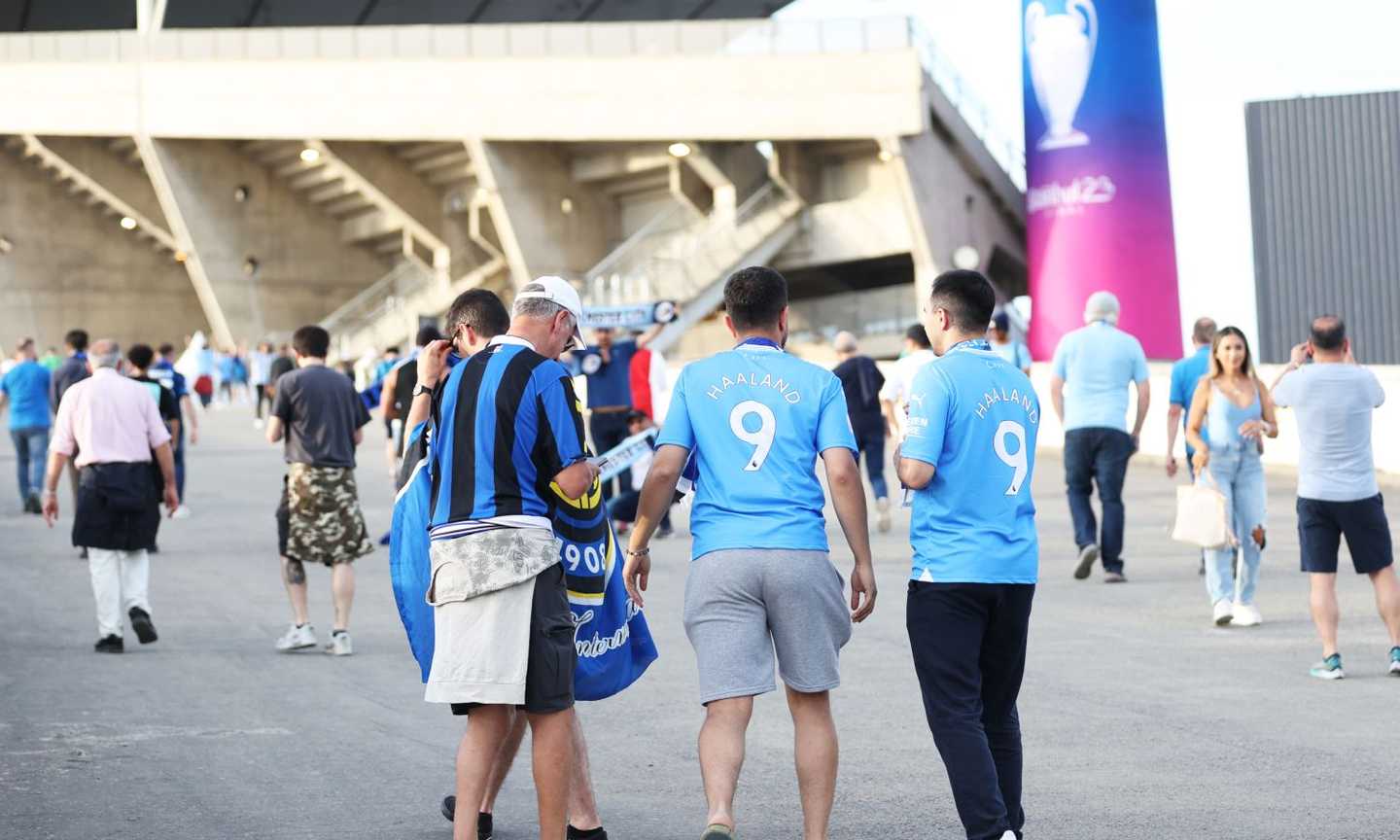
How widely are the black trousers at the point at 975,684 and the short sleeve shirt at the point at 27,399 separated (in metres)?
14.7

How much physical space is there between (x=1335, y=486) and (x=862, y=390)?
23.7 feet

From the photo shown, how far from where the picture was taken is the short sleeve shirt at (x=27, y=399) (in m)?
18.1

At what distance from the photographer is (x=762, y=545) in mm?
5266

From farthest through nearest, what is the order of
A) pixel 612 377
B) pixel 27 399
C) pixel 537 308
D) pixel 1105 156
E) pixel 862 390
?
pixel 1105 156
pixel 27 399
pixel 862 390
pixel 612 377
pixel 537 308

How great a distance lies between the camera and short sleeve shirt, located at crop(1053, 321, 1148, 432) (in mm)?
12312

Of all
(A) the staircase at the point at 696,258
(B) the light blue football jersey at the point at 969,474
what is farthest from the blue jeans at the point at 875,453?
(A) the staircase at the point at 696,258

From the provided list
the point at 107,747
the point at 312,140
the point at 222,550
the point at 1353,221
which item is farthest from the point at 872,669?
the point at 312,140

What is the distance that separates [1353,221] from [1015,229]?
42.3 feet

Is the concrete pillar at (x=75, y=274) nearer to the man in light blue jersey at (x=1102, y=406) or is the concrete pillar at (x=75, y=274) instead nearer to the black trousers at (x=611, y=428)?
the black trousers at (x=611, y=428)

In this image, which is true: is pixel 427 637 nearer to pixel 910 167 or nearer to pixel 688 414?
pixel 688 414

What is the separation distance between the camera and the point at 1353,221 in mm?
29156

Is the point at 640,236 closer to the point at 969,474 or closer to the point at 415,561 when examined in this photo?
the point at 415,561

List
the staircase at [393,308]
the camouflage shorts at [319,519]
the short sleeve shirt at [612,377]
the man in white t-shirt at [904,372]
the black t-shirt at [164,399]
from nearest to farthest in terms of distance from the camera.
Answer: the camouflage shorts at [319,519] → the black t-shirt at [164,399] → the man in white t-shirt at [904,372] → the short sleeve shirt at [612,377] → the staircase at [393,308]

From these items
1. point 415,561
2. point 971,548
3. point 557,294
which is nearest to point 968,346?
point 971,548
